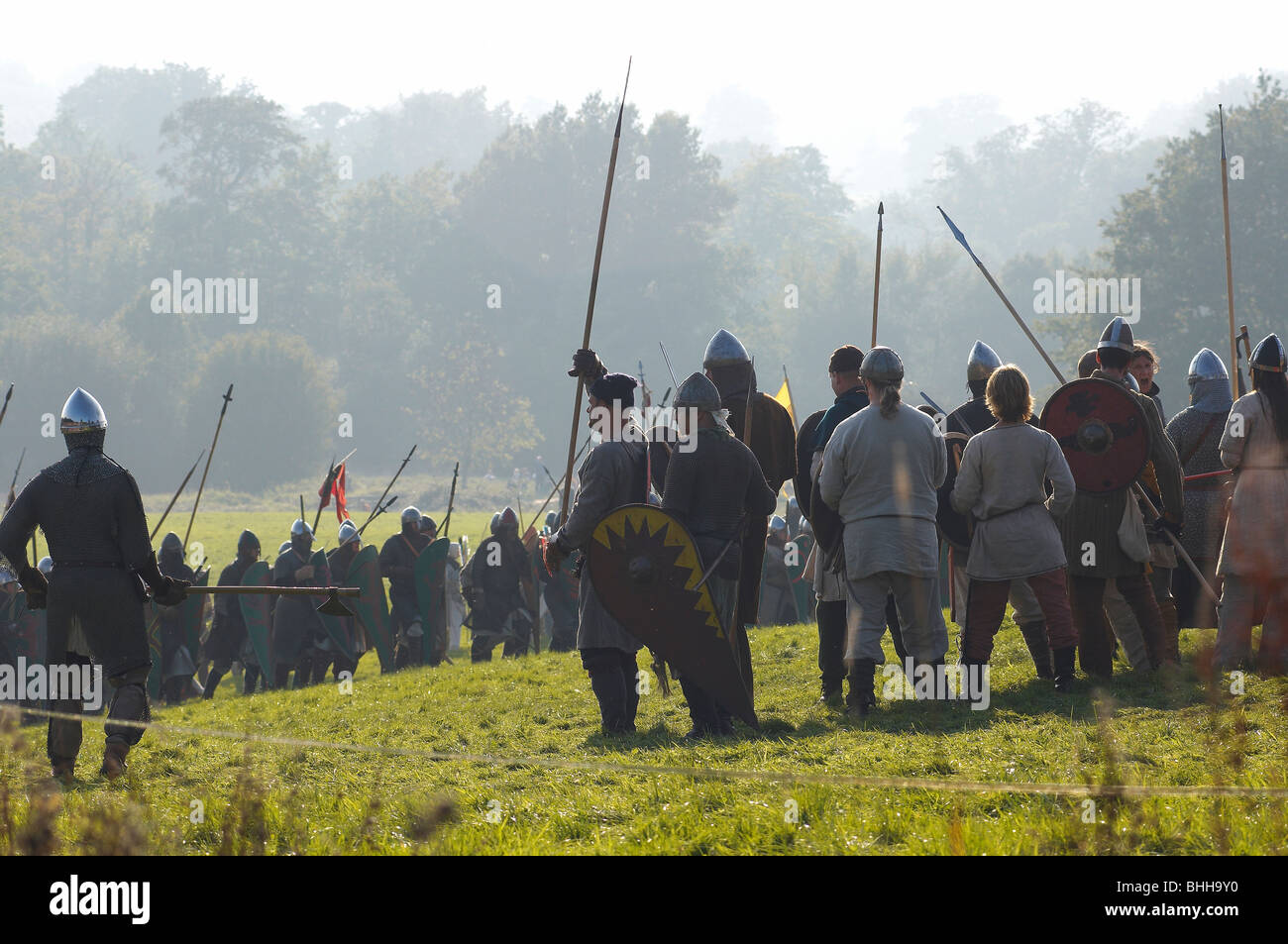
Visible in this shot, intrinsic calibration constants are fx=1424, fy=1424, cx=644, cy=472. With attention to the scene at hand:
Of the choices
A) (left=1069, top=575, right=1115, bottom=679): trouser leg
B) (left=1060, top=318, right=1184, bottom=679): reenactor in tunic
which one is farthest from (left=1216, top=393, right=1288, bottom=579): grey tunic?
(left=1069, top=575, right=1115, bottom=679): trouser leg

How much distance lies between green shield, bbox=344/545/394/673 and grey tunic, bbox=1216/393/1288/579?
7.94 meters

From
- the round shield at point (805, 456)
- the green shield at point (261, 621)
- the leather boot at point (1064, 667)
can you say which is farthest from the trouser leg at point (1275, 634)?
the green shield at point (261, 621)

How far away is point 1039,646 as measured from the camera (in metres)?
7.16

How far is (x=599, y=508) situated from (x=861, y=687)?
1.51 meters

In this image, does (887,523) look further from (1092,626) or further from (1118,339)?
(1118,339)

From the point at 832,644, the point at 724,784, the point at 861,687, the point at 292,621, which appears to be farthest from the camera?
the point at 292,621

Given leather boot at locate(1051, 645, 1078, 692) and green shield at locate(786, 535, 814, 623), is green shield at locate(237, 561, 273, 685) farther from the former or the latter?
leather boot at locate(1051, 645, 1078, 692)

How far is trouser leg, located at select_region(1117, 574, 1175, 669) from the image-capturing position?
7070mm

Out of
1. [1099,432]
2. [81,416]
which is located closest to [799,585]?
[1099,432]

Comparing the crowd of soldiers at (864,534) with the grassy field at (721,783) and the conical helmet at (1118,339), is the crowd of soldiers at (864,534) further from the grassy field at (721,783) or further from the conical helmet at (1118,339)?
the grassy field at (721,783)

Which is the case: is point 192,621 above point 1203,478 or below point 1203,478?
below

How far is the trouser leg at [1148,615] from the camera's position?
23.2 feet
